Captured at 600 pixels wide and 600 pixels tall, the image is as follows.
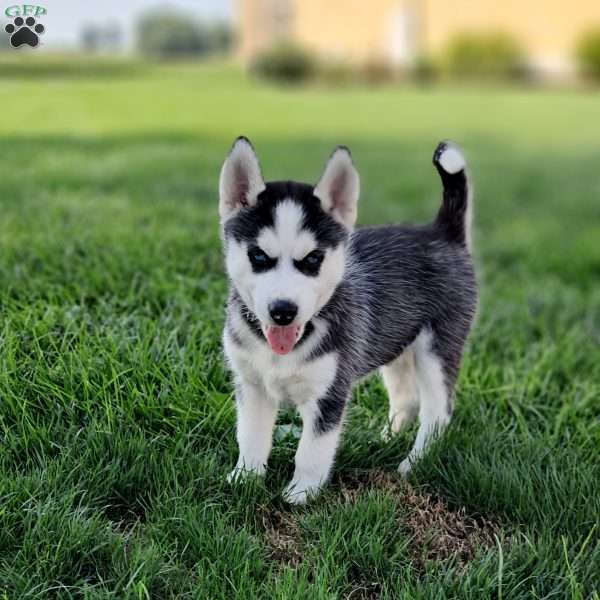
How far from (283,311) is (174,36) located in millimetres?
10416

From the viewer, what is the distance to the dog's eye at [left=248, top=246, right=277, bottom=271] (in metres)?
2.43

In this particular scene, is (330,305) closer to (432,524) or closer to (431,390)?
(431,390)

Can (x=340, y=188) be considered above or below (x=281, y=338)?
above

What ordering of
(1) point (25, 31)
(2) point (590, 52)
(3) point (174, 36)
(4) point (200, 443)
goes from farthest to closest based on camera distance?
(2) point (590, 52) → (3) point (174, 36) → (1) point (25, 31) → (4) point (200, 443)

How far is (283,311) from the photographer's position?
92.7 inches

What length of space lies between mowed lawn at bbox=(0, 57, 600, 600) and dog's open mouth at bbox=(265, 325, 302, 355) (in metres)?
0.51

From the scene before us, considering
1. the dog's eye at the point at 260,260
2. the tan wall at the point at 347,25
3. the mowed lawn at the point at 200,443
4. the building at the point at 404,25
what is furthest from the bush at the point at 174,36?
the tan wall at the point at 347,25

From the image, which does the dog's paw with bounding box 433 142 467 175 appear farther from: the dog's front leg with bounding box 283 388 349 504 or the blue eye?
the dog's front leg with bounding box 283 388 349 504

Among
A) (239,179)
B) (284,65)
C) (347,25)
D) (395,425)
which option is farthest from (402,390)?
(347,25)

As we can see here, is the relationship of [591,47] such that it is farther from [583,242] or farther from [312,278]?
[312,278]

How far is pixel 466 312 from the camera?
3195mm

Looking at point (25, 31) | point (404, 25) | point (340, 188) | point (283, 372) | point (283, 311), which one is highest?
point (404, 25)

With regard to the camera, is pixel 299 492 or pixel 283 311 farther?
pixel 299 492

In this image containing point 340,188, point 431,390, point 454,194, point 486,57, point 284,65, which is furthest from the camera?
point 486,57
